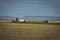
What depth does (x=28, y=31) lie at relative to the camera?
1.46 metres

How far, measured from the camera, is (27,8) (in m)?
1.68

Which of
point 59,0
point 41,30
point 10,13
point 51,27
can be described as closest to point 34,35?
point 41,30

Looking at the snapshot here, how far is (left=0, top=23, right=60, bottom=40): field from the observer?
1.36 metres

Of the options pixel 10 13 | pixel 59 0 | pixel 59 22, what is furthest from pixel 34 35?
pixel 59 0

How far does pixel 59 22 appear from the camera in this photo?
1556 millimetres

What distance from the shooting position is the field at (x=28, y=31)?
1358 millimetres

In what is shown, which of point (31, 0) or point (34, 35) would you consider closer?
point (34, 35)

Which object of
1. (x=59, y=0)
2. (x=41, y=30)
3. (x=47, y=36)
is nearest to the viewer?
(x=47, y=36)

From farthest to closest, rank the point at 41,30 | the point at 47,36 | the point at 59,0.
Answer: the point at 59,0
the point at 41,30
the point at 47,36

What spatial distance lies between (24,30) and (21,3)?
→ 1.35 ft

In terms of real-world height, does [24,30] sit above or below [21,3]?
below

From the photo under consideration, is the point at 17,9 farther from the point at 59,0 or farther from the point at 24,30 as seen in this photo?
the point at 59,0

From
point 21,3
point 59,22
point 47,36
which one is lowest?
point 47,36

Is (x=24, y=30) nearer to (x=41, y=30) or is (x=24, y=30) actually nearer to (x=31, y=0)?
(x=41, y=30)
